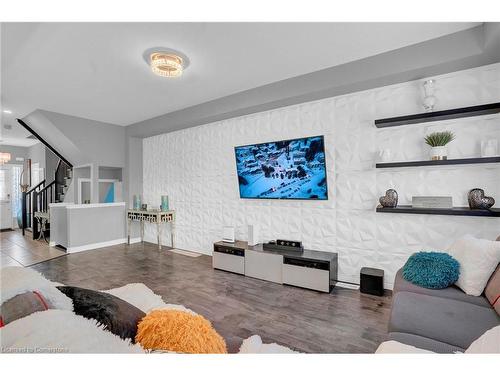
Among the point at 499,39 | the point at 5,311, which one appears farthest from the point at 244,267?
the point at 499,39

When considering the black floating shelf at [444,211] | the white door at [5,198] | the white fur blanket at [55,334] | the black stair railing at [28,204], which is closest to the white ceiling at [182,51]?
the black floating shelf at [444,211]

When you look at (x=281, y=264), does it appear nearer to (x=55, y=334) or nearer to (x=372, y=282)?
(x=372, y=282)

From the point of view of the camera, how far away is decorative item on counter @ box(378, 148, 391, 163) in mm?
2754

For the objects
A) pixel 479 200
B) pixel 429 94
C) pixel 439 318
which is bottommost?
pixel 439 318

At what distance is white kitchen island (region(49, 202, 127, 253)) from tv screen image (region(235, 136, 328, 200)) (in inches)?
125

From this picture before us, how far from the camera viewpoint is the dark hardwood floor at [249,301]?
6.49ft

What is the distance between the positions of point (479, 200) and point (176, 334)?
9.04 feet

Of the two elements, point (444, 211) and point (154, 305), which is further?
point (444, 211)

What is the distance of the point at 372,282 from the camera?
274cm

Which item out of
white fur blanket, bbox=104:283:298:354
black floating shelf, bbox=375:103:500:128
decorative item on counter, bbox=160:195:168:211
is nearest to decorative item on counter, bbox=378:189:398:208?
black floating shelf, bbox=375:103:500:128

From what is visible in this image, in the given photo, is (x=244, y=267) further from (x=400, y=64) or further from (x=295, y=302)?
(x=400, y=64)

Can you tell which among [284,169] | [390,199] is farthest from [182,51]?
[390,199]

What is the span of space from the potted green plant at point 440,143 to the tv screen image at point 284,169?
1.12 meters

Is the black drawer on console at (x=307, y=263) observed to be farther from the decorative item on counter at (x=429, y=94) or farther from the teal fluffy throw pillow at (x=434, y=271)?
the decorative item on counter at (x=429, y=94)
